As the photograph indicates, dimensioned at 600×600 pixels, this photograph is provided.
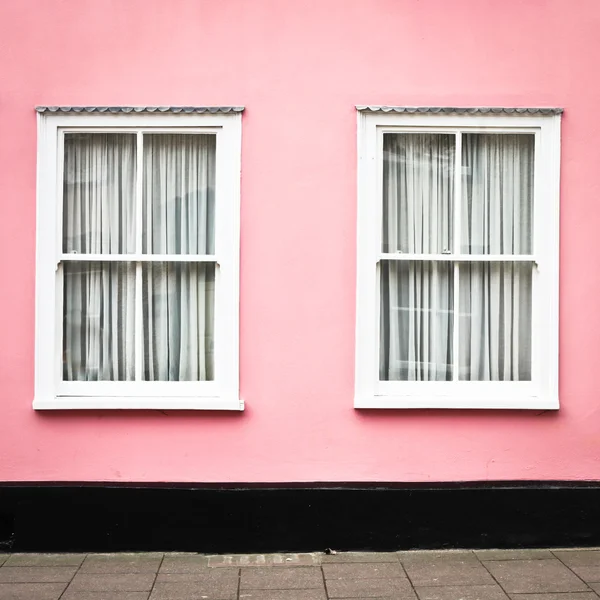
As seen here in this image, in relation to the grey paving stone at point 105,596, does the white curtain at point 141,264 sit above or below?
above

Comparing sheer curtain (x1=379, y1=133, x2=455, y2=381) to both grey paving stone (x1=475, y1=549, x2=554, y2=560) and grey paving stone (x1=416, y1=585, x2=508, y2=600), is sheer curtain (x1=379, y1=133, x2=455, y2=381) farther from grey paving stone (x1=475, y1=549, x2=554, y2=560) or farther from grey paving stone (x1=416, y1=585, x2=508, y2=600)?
grey paving stone (x1=416, y1=585, x2=508, y2=600)

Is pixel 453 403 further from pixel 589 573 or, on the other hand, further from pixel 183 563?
pixel 183 563

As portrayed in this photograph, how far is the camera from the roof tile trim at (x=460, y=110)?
6.21m

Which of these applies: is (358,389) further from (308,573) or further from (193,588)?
(193,588)

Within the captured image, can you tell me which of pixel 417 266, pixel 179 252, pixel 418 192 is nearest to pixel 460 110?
pixel 418 192

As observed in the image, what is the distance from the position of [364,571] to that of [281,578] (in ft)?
1.82

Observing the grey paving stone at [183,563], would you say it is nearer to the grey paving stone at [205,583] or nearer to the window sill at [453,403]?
the grey paving stone at [205,583]

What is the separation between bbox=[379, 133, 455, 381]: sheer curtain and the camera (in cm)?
641

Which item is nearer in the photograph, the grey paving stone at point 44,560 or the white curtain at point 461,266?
the grey paving stone at point 44,560

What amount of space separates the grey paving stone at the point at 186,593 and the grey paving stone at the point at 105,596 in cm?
7

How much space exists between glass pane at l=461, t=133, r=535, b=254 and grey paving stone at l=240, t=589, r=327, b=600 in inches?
102

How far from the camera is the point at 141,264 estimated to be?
640 cm

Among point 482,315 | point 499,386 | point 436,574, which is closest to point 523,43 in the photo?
point 482,315

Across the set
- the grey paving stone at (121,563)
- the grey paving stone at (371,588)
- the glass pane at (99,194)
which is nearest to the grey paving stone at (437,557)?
the grey paving stone at (371,588)
